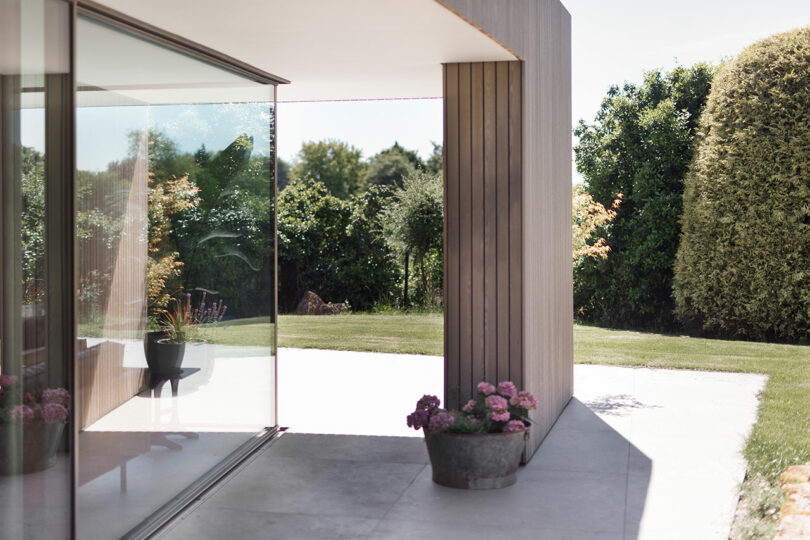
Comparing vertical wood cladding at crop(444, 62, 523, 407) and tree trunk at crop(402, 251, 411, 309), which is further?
tree trunk at crop(402, 251, 411, 309)

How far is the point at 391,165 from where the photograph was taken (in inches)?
1147

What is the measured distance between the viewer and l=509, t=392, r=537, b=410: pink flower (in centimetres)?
478

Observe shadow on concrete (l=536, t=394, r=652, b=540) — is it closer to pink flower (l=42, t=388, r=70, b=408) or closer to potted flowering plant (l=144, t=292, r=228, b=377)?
potted flowering plant (l=144, t=292, r=228, b=377)

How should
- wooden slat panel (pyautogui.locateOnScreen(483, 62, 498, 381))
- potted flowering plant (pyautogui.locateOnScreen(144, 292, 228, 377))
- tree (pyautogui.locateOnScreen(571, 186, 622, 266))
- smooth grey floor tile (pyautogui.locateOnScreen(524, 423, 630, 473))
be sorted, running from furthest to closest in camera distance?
1. tree (pyautogui.locateOnScreen(571, 186, 622, 266))
2. wooden slat panel (pyautogui.locateOnScreen(483, 62, 498, 381))
3. smooth grey floor tile (pyautogui.locateOnScreen(524, 423, 630, 473))
4. potted flowering plant (pyautogui.locateOnScreen(144, 292, 228, 377))

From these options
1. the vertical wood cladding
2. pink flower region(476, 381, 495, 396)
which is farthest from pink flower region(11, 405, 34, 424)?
the vertical wood cladding

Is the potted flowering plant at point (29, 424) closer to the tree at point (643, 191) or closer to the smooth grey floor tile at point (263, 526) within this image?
the smooth grey floor tile at point (263, 526)

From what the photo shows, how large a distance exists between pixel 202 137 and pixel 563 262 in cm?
340

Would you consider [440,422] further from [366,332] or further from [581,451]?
[366,332]

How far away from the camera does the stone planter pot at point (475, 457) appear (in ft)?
14.9

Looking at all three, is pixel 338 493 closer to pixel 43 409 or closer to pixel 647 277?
pixel 43 409

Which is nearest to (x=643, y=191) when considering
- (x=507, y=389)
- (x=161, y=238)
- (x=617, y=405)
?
(x=617, y=405)

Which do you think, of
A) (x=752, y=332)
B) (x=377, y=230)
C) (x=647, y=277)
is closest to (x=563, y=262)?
(x=752, y=332)

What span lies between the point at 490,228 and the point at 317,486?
1.83 meters

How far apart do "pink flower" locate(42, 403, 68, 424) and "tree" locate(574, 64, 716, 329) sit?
11085 mm
